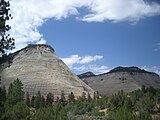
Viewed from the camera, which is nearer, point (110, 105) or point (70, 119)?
point (70, 119)

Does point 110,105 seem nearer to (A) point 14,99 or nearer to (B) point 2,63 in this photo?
(A) point 14,99

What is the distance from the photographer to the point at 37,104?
165250 millimetres

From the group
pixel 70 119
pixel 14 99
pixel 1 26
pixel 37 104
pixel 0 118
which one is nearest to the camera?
pixel 1 26

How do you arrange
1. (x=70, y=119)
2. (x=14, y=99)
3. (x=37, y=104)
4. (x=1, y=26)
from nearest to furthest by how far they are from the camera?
1. (x=1, y=26)
2. (x=14, y=99)
3. (x=70, y=119)
4. (x=37, y=104)

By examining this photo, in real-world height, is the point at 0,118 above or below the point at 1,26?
below

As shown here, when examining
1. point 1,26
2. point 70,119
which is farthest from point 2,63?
point 70,119

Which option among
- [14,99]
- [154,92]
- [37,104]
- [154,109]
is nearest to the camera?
[14,99]

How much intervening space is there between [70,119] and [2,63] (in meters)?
90.6

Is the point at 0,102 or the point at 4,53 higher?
the point at 4,53

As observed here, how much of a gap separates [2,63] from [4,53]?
3.53ft

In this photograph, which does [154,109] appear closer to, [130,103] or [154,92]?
[130,103]

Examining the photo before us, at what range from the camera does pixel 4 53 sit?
3097 centimetres

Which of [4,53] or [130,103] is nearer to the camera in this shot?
[4,53]

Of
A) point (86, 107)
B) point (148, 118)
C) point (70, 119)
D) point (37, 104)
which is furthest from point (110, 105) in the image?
point (148, 118)
